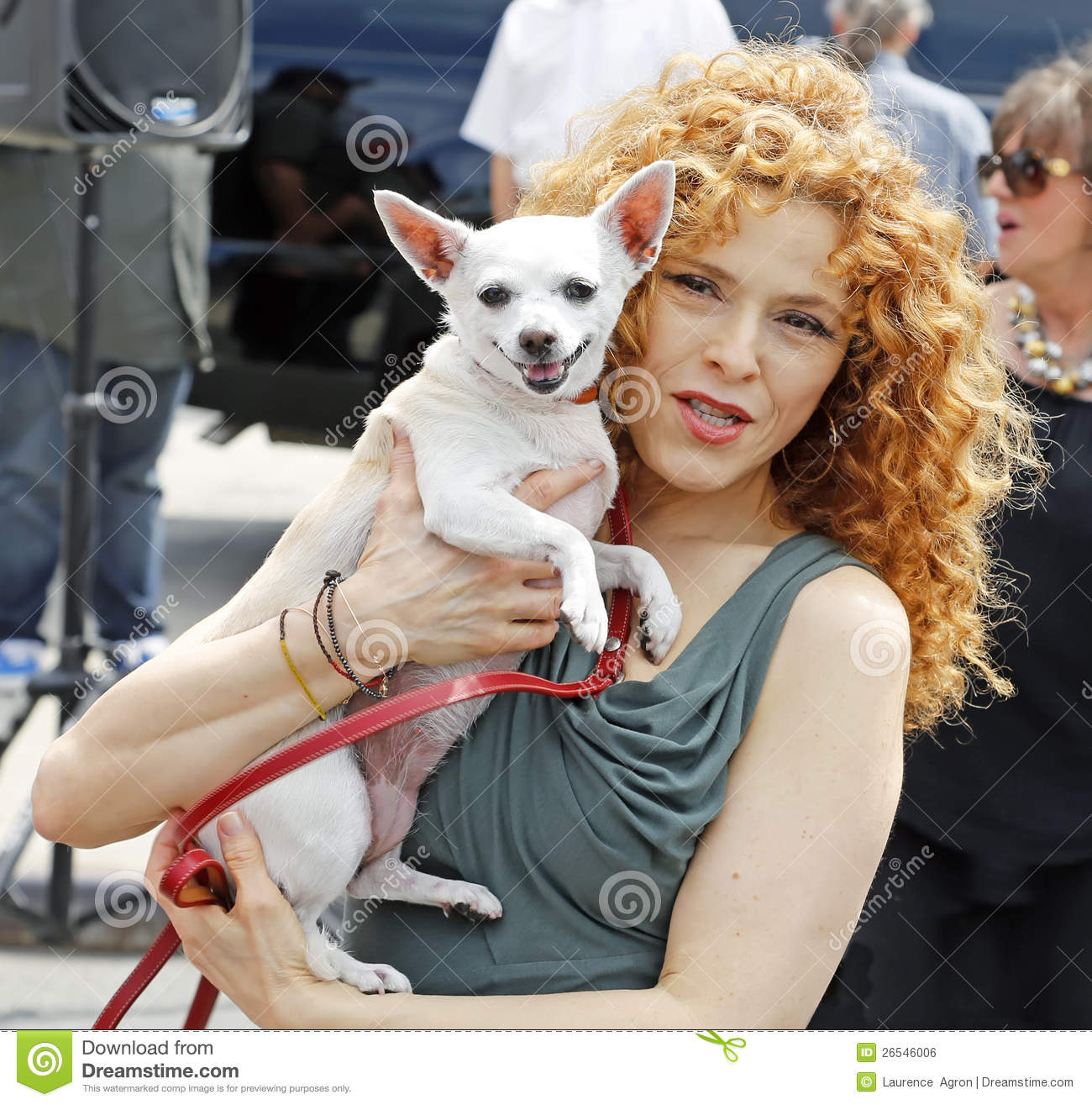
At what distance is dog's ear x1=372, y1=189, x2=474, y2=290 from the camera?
155 cm

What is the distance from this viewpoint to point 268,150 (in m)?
3.97

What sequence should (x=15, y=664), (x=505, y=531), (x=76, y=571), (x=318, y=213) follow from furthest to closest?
(x=318, y=213) → (x=15, y=664) → (x=76, y=571) → (x=505, y=531)

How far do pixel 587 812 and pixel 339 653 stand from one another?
0.33 meters

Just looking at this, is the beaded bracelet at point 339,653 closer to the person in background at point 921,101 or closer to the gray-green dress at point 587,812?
the gray-green dress at point 587,812

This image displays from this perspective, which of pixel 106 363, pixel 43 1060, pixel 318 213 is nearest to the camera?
pixel 43 1060

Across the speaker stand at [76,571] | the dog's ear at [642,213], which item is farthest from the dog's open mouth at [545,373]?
the speaker stand at [76,571]

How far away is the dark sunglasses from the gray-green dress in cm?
124

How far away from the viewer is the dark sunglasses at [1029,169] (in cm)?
218

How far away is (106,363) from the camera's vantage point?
353 centimetres

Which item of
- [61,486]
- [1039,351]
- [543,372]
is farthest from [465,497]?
[61,486]

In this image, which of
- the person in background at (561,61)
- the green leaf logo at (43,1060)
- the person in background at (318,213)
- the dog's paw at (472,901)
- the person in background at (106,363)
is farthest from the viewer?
the person in background at (318,213)

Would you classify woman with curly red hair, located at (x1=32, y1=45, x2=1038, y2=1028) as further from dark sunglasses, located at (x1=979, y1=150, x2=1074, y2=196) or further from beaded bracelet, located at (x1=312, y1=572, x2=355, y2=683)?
dark sunglasses, located at (x1=979, y1=150, x2=1074, y2=196)

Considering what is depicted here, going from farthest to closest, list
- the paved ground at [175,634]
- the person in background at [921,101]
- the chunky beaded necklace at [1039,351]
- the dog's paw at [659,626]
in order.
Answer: the person in background at [921,101] < the paved ground at [175,634] < the chunky beaded necklace at [1039,351] < the dog's paw at [659,626]

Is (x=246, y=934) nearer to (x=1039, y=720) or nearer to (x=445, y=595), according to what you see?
(x=445, y=595)
